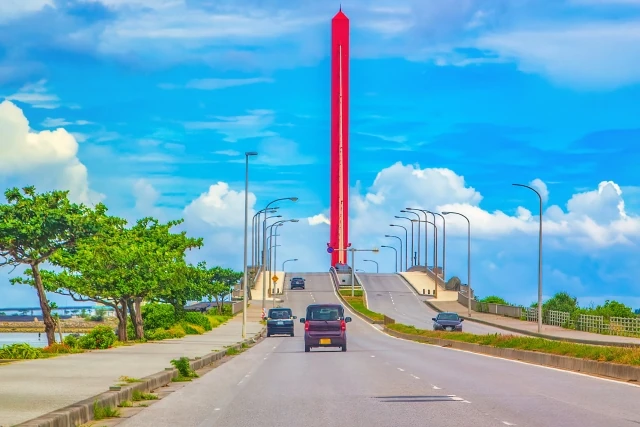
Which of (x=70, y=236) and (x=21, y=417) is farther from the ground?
(x=70, y=236)

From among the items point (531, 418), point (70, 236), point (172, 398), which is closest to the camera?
point (531, 418)

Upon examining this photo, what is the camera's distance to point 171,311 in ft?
232

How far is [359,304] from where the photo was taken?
113m

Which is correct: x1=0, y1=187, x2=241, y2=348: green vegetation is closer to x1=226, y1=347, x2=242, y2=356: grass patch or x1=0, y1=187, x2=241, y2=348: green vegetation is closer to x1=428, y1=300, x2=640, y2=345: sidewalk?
x1=226, y1=347, x2=242, y2=356: grass patch

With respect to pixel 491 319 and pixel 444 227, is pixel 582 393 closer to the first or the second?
pixel 491 319

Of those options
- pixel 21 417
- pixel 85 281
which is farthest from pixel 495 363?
pixel 85 281

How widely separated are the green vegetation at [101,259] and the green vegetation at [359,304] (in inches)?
1007

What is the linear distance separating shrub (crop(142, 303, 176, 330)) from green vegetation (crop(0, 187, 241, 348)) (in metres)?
0.06

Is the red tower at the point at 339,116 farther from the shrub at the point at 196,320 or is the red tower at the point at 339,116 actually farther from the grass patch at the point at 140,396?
the grass patch at the point at 140,396

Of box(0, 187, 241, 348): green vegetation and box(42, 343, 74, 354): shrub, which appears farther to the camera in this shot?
box(0, 187, 241, 348): green vegetation

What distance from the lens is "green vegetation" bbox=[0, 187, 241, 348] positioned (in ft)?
149

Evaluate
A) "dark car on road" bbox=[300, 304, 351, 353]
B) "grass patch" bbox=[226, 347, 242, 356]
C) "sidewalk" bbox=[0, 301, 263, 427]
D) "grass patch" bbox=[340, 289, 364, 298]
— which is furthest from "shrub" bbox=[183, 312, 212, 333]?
"grass patch" bbox=[340, 289, 364, 298]

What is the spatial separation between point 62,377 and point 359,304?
9034 cm

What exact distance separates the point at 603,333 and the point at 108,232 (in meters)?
36.6
